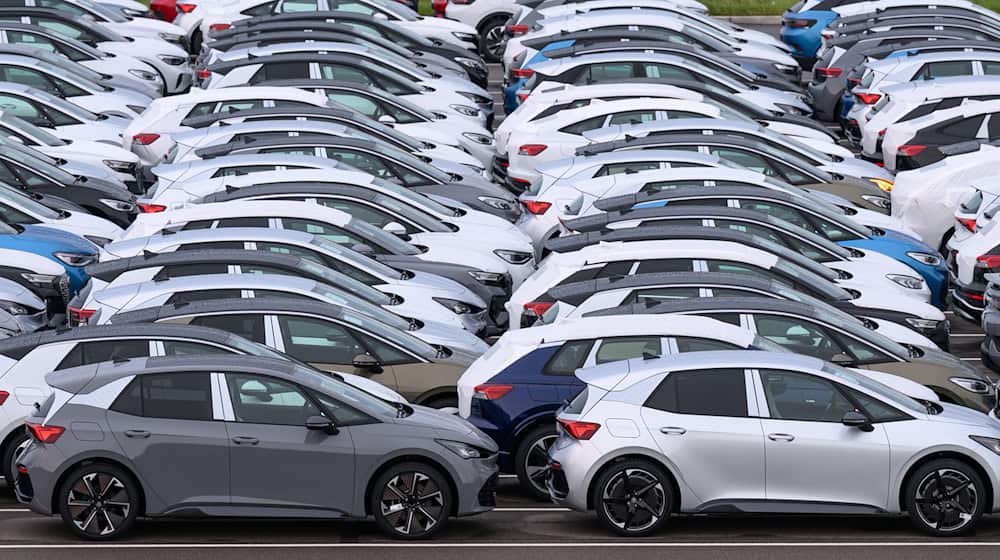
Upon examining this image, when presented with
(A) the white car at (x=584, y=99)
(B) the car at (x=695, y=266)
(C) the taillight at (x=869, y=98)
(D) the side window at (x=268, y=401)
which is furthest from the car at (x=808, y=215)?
(D) the side window at (x=268, y=401)

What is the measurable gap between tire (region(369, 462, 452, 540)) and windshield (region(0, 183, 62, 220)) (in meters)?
8.73

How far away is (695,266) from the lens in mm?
18531

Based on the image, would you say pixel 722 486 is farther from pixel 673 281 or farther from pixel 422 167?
pixel 422 167

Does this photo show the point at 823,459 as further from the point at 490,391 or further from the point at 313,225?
the point at 313,225

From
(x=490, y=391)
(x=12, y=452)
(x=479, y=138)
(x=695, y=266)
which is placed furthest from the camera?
(x=479, y=138)

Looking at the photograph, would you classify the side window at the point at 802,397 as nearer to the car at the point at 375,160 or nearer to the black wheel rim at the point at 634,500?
the black wheel rim at the point at 634,500

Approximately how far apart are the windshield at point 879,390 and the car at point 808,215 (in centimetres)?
583

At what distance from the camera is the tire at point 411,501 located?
47.2ft

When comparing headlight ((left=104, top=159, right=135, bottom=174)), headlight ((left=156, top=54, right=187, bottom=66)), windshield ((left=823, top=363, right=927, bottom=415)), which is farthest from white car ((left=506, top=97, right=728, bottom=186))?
windshield ((left=823, top=363, right=927, bottom=415))

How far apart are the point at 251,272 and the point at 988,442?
22.9 ft

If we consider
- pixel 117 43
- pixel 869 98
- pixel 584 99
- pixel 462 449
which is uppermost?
pixel 117 43

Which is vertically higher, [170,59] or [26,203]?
[170,59]

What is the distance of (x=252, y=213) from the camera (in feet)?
65.9

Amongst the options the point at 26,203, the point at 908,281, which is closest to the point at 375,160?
the point at 26,203
